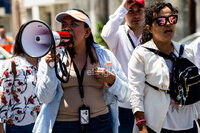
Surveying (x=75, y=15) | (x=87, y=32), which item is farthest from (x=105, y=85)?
(x=75, y=15)

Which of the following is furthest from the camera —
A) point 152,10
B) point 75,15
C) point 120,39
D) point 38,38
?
point 120,39

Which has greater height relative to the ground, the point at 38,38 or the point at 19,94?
the point at 38,38

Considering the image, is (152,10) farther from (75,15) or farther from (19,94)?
(19,94)

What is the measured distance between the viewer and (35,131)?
318cm

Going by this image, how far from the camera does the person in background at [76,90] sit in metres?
3.07

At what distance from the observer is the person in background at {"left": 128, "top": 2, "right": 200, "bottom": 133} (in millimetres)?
3139

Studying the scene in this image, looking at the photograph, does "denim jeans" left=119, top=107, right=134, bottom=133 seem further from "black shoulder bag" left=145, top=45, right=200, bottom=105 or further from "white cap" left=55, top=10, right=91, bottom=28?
"white cap" left=55, top=10, right=91, bottom=28

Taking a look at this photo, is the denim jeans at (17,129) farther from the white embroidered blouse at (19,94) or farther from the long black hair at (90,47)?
the long black hair at (90,47)

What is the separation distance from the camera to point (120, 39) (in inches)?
166

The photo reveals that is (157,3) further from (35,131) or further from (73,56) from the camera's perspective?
(35,131)

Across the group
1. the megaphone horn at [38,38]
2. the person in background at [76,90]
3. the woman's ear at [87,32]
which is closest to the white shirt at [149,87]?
the person in background at [76,90]

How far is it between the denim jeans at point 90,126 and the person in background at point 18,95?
0.84 meters

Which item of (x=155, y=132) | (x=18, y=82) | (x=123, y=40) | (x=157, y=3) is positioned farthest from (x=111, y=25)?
(x=155, y=132)

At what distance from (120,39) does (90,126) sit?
1.40m
